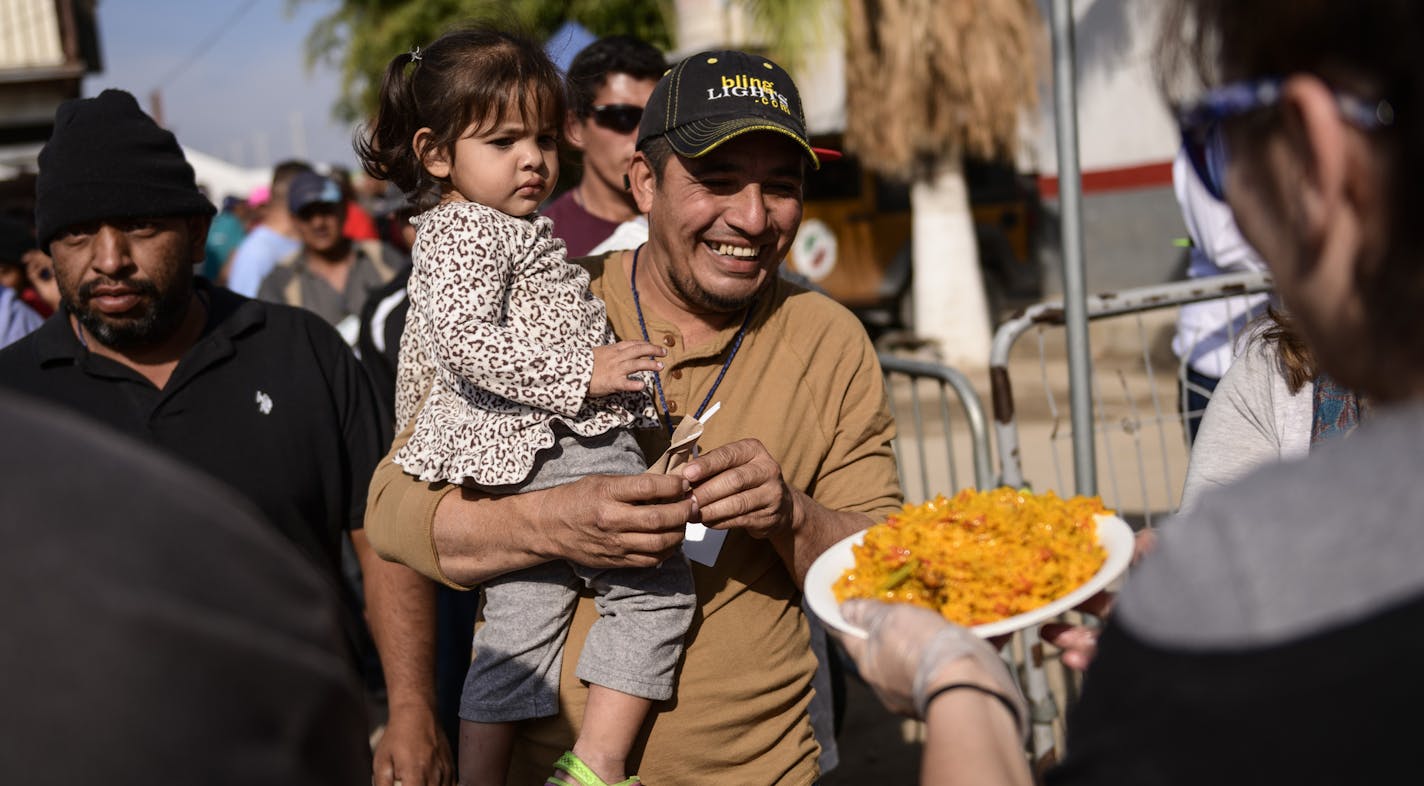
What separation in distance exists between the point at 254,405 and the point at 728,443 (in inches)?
57.9

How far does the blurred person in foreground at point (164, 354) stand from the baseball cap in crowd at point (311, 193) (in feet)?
15.6

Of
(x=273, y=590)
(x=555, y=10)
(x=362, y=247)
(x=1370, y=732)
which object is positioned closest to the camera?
(x=1370, y=732)

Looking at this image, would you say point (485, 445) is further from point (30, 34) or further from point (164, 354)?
→ point (30, 34)

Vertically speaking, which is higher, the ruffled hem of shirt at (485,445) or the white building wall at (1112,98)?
the white building wall at (1112,98)

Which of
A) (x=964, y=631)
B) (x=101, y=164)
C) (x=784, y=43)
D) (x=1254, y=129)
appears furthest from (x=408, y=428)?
(x=784, y=43)

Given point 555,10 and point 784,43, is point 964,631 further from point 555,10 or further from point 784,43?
point 555,10

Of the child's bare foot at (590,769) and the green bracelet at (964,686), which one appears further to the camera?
the child's bare foot at (590,769)

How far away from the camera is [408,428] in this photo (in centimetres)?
281

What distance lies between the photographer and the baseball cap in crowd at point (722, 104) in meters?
2.62

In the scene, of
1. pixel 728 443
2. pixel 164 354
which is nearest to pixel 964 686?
pixel 728 443

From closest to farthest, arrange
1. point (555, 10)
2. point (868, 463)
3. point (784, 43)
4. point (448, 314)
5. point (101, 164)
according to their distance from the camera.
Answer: point (448, 314), point (868, 463), point (101, 164), point (784, 43), point (555, 10)

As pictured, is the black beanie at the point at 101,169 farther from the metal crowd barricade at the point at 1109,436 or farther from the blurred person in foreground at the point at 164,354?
the metal crowd barricade at the point at 1109,436

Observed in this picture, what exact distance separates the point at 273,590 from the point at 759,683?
1.57 metres

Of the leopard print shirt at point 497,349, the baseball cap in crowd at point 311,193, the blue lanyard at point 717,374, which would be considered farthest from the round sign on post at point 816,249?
the leopard print shirt at point 497,349
